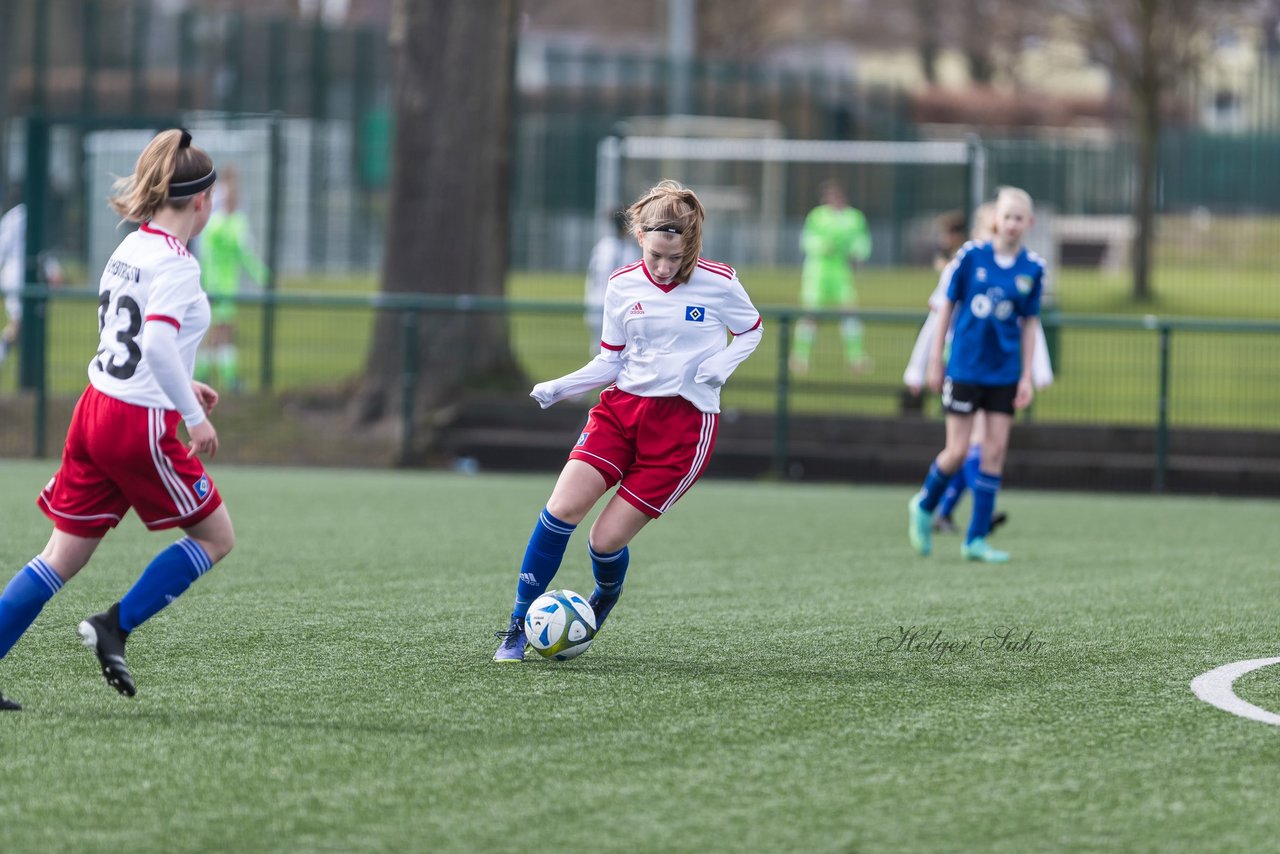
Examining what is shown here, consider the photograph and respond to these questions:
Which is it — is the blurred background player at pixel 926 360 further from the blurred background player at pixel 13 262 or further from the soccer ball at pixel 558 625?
the blurred background player at pixel 13 262

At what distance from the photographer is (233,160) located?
20.3 meters

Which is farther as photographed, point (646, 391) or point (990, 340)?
point (990, 340)

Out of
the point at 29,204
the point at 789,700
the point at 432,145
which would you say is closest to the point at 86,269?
the point at 29,204

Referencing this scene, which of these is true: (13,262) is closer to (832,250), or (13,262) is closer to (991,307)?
(832,250)

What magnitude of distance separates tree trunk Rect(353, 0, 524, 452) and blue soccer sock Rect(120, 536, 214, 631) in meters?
10.4

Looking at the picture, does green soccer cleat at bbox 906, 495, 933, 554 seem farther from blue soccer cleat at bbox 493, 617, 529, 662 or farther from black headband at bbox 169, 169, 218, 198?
black headband at bbox 169, 169, 218, 198

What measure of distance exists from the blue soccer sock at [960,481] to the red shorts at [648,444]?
3.74m

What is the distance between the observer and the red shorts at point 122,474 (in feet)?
16.5

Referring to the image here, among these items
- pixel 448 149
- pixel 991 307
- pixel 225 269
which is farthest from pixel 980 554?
pixel 225 269

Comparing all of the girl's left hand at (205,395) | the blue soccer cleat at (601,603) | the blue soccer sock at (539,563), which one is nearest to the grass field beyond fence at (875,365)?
the blue soccer cleat at (601,603)

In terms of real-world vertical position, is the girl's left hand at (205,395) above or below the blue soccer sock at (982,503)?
above

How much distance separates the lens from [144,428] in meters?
5.04

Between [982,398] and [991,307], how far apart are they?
0.49 metres

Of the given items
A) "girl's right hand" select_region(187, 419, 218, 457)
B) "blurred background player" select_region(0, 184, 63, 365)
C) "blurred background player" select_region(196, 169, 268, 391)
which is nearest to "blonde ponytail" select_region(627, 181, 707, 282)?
"girl's right hand" select_region(187, 419, 218, 457)
